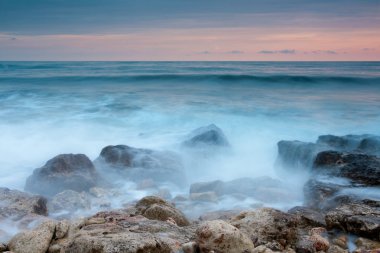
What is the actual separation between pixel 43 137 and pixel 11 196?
27.5ft

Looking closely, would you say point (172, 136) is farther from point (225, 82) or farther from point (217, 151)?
point (225, 82)

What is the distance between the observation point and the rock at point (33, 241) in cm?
462

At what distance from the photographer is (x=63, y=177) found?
948 cm

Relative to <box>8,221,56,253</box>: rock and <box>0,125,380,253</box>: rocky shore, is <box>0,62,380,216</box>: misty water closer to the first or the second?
<box>0,125,380,253</box>: rocky shore

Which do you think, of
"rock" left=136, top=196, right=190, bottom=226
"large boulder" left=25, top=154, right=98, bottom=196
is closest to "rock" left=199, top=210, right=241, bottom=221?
"rock" left=136, top=196, right=190, bottom=226

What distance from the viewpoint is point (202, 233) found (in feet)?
14.2

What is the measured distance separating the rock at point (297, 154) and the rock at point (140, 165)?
273 centimetres

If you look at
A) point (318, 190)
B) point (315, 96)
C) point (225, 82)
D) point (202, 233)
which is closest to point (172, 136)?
point (318, 190)

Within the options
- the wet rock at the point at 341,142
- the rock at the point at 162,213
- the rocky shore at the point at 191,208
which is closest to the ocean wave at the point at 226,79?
the wet rock at the point at 341,142

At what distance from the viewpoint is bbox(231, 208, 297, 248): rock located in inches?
196

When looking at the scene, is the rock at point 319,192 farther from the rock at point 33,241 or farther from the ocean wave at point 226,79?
the ocean wave at point 226,79

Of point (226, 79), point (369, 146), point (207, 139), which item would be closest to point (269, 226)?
point (369, 146)

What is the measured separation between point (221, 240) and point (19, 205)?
417cm

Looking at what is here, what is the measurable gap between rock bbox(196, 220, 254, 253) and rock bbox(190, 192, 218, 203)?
173 inches
